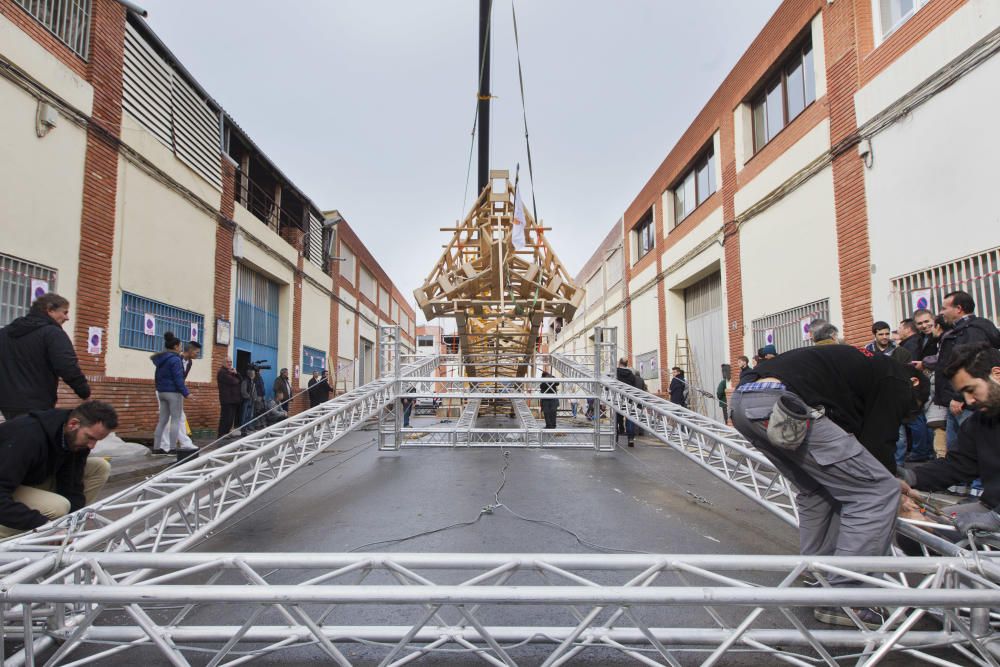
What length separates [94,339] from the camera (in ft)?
25.7

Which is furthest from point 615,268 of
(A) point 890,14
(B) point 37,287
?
(B) point 37,287

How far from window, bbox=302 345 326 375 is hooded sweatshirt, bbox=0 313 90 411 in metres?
13.5

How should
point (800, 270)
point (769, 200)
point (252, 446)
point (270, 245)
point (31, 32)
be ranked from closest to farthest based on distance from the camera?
point (252, 446) → point (31, 32) → point (800, 270) → point (769, 200) → point (270, 245)

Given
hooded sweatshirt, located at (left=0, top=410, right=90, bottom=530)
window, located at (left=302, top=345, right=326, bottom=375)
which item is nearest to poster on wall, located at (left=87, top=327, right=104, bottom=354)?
hooded sweatshirt, located at (left=0, top=410, right=90, bottom=530)

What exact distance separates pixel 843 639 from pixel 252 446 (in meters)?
4.17

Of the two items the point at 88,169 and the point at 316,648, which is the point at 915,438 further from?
the point at 88,169

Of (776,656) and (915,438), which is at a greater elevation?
(915,438)

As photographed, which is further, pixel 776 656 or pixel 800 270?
pixel 800 270

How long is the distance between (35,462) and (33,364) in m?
1.39

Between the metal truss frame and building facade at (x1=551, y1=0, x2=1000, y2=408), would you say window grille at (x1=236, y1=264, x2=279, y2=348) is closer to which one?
the metal truss frame

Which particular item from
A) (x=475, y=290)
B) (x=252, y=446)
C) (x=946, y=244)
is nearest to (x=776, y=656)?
(x=252, y=446)

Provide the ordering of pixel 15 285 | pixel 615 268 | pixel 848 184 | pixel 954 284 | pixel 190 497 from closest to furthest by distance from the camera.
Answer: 1. pixel 190 497
2. pixel 954 284
3. pixel 15 285
4. pixel 848 184
5. pixel 615 268

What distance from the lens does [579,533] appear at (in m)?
4.00

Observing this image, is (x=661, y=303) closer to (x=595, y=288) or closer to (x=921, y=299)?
(x=595, y=288)
